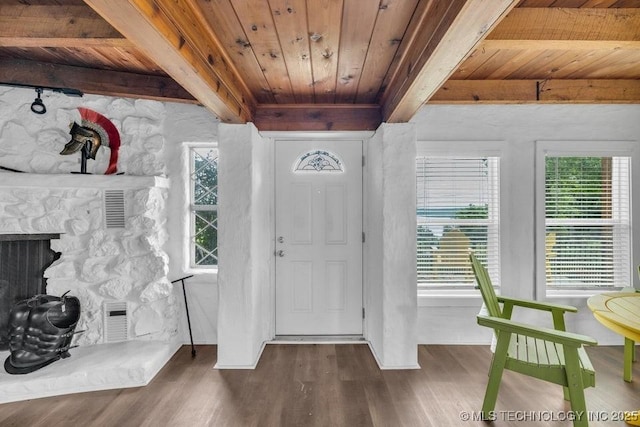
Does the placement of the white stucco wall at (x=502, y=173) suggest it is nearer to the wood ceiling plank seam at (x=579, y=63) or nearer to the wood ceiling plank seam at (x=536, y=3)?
the wood ceiling plank seam at (x=579, y=63)

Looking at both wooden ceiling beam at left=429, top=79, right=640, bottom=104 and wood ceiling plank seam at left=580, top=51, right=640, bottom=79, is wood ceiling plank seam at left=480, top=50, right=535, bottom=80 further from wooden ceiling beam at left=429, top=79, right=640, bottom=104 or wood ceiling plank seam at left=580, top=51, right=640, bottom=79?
wood ceiling plank seam at left=580, top=51, right=640, bottom=79

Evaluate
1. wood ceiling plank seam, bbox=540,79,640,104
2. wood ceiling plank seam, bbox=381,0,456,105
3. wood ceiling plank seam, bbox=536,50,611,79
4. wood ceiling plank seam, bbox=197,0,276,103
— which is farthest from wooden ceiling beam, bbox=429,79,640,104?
wood ceiling plank seam, bbox=197,0,276,103

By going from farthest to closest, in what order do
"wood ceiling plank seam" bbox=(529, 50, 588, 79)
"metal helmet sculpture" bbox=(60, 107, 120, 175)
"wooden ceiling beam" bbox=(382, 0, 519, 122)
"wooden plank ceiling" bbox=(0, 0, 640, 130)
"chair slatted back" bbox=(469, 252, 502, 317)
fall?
"metal helmet sculpture" bbox=(60, 107, 120, 175), "wood ceiling plank seam" bbox=(529, 50, 588, 79), "chair slatted back" bbox=(469, 252, 502, 317), "wooden plank ceiling" bbox=(0, 0, 640, 130), "wooden ceiling beam" bbox=(382, 0, 519, 122)

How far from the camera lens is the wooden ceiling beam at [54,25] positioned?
5.93ft

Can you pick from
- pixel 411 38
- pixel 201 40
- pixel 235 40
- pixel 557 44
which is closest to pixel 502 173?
pixel 557 44

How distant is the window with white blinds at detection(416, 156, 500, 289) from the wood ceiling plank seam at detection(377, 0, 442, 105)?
116 centimetres

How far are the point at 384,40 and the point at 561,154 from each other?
95.1 inches

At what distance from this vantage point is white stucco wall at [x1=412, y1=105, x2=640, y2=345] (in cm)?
326

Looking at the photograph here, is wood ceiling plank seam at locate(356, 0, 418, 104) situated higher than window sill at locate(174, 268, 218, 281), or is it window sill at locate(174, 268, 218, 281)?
wood ceiling plank seam at locate(356, 0, 418, 104)

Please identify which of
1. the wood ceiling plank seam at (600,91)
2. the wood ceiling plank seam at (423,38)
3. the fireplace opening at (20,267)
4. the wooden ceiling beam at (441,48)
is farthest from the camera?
the wood ceiling plank seam at (600,91)

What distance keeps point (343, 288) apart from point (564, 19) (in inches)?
105

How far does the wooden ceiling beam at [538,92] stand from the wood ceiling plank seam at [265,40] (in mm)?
1379

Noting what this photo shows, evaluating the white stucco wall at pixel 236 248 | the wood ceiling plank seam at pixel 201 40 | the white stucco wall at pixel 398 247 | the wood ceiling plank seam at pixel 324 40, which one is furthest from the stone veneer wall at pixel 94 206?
the white stucco wall at pixel 398 247

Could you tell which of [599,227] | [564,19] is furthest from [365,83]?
[599,227]
